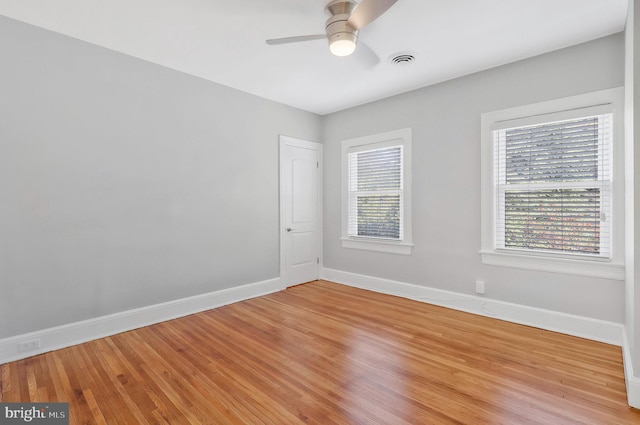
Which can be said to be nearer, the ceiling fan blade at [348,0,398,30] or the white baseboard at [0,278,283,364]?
the ceiling fan blade at [348,0,398,30]

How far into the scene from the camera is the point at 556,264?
293 cm

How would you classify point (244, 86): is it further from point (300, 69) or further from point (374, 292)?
point (374, 292)

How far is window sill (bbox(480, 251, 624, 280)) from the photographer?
2.66m

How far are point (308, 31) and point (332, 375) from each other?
8.97 feet

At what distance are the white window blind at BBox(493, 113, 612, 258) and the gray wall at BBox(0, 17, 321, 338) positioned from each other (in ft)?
9.82

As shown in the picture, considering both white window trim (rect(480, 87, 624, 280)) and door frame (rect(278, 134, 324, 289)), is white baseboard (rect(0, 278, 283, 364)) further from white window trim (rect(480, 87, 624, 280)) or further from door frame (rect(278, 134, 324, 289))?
white window trim (rect(480, 87, 624, 280))

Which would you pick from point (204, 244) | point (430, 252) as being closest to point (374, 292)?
point (430, 252)

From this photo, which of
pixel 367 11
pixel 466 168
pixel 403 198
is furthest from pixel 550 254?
pixel 367 11

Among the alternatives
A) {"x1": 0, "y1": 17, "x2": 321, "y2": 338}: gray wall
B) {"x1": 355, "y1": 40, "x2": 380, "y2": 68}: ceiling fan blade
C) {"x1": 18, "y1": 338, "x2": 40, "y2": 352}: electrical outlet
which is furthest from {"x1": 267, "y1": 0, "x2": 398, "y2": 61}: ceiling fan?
{"x1": 18, "y1": 338, "x2": 40, "y2": 352}: electrical outlet

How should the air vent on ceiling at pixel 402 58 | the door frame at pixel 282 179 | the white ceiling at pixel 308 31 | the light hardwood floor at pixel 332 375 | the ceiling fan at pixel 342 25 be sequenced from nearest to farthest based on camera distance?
the light hardwood floor at pixel 332 375, the ceiling fan at pixel 342 25, the white ceiling at pixel 308 31, the air vent on ceiling at pixel 402 58, the door frame at pixel 282 179

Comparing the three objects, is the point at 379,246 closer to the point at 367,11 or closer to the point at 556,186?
the point at 556,186

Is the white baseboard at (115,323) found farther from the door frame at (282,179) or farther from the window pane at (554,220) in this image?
the window pane at (554,220)

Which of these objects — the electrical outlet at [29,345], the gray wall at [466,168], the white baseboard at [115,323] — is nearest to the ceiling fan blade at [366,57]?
the gray wall at [466,168]

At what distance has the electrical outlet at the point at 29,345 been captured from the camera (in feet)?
8.12
